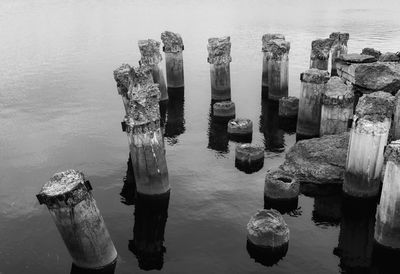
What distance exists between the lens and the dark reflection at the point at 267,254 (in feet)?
38.1

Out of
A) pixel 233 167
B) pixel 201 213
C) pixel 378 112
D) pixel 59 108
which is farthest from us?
pixel 59 108

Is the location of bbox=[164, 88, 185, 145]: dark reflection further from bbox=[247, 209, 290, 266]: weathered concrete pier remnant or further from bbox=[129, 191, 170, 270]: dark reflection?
bbox=[247, 209, 290, 266]: weathered concrete pier remnant

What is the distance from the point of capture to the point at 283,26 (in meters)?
54.4

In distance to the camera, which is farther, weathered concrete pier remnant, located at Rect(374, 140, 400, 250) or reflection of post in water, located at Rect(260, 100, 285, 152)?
reflection of post in water, located at Rect(260, 100, 285, 152)

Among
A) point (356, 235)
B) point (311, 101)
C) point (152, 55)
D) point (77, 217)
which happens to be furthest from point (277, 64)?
point (77, 217)

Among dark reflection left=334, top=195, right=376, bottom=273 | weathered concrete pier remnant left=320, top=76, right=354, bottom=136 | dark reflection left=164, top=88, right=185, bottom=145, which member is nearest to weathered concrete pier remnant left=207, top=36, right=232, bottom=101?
dark reflection left=164, top=88, right=185, bottom=145

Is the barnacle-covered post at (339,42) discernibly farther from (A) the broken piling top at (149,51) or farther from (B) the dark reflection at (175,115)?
(A) the broken piling top at (149,51)

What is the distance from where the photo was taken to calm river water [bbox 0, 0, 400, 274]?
12094 mm

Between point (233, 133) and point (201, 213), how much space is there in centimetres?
728

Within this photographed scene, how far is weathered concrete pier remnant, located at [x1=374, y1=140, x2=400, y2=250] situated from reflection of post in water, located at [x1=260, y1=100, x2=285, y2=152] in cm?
797

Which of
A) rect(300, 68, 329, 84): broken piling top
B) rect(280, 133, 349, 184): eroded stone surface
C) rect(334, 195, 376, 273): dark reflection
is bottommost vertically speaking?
rect(334, 195, 376, 273): dark reflection

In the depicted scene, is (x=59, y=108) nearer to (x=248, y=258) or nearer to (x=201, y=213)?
(x=201, y=213)

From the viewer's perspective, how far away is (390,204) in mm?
11016

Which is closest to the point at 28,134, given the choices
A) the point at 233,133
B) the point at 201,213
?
the point at 233,133
